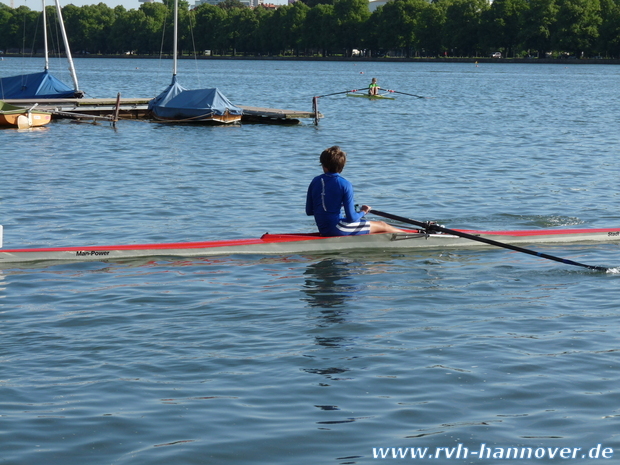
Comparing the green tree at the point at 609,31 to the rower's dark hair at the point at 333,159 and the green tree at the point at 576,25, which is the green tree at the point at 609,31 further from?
the rower's dark hair at the point at 333,159

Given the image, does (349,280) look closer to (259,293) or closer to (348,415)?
(259,293)

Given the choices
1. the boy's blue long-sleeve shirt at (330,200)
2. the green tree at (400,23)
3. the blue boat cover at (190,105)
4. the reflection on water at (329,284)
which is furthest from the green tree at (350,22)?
the reflection on water at (329,284)

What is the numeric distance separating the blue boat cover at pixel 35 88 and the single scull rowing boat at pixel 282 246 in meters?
31.2

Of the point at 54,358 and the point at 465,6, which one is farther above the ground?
the point at 465,6

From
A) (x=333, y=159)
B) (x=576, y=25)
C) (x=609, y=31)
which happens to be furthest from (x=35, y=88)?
(x=609, y=31)

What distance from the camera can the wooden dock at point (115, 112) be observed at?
37875mm

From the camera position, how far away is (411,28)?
17300 cm

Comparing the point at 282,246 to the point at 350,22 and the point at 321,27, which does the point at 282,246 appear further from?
the point at 321,27

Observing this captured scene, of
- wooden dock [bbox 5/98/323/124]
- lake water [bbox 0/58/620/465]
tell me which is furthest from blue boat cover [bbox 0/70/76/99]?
lake water [bbox 0/58/620/465]

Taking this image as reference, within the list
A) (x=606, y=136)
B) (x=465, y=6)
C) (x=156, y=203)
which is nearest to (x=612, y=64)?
(x=465, y=6)

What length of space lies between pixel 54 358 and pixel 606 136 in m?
28.6

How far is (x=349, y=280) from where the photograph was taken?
11.4m

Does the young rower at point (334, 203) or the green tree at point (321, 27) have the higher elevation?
the green tree at point (321, 27)

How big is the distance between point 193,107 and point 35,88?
8878 millimetres
